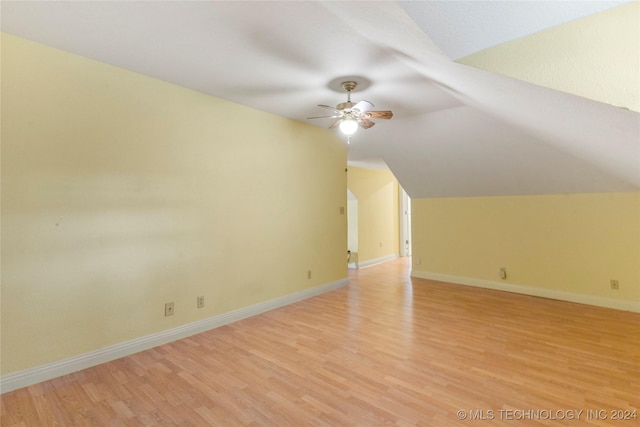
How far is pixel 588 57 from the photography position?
1.14m

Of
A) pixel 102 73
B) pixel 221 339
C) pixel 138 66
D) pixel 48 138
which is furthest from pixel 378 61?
pixel 221 339

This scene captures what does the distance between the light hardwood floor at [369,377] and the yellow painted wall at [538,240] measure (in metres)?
0.63

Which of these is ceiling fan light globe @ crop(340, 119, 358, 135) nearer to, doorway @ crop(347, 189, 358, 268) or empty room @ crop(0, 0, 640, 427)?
empty room @ crop(0, 0, 640, 427)

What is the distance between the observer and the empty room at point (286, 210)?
1.68 m

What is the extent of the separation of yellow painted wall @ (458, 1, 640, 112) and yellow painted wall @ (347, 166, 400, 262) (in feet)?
16.1

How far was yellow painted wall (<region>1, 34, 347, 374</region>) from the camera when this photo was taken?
212 cm

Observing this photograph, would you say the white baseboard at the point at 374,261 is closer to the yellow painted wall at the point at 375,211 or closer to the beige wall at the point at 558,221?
the yellow painted wall at the point at 375,211

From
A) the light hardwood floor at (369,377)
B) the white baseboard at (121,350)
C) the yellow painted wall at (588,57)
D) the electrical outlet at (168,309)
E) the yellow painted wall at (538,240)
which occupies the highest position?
the yellow painted wall at (588,57)

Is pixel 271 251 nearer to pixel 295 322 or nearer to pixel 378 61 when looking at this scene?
pixel 295 322

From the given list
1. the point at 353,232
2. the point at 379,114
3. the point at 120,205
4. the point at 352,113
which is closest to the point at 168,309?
the point at 120,205

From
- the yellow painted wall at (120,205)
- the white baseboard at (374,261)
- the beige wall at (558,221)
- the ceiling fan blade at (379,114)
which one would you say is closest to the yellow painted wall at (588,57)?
the beige wall at (558,221)

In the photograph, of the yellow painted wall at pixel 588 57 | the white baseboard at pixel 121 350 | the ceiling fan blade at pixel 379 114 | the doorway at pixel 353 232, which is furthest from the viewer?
the doorway at pixel 353 232

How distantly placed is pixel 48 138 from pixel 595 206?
585 cm

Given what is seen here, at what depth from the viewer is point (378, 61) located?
2367mm
